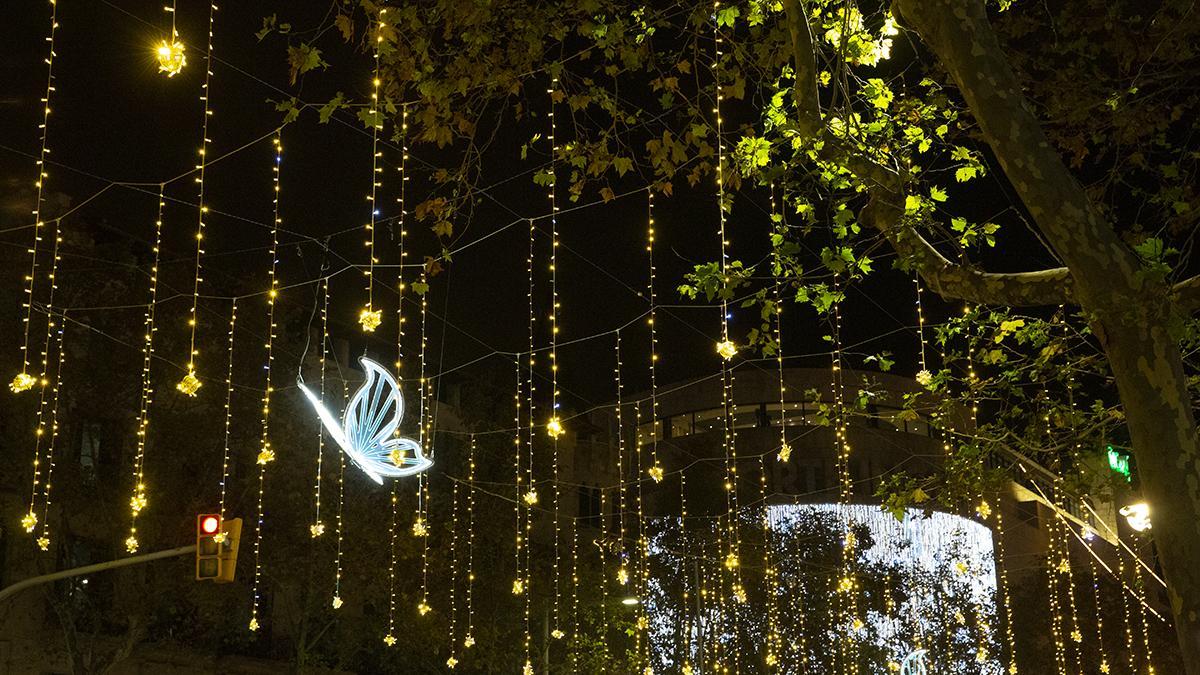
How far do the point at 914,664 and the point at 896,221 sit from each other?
36.6 meters

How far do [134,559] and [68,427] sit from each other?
9823 mm

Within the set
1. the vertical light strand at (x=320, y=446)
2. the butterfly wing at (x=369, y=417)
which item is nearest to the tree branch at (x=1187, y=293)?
the vertical light strand at (x=320, y=446)

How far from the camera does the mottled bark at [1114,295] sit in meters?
5.73

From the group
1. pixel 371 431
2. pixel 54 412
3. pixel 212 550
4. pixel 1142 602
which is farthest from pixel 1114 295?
pixel 54 412

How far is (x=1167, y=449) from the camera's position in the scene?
5.82 metres

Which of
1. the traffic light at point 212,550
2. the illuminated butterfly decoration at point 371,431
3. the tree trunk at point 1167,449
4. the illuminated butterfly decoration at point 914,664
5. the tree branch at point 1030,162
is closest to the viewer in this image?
the tree trunk at point 1167,449

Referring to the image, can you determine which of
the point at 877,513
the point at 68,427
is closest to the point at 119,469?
the point at 68,427

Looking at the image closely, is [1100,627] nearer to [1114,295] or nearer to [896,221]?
[896,221]

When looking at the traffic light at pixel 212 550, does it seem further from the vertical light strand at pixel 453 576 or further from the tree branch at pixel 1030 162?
the vertical light strand at pixel 453 576

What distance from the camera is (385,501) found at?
25.1 metres

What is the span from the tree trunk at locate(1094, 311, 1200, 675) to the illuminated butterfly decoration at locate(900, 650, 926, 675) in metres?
31.8

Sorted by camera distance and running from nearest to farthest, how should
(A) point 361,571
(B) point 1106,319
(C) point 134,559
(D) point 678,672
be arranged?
1. (B) point 1106,319
2. (C) point 134,559
3. (A) point 361,571
4. (D) point 678,672

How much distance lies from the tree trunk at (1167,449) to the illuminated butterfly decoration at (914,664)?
31.8m

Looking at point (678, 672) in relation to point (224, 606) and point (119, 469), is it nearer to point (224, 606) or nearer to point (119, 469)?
point (224, 606)
